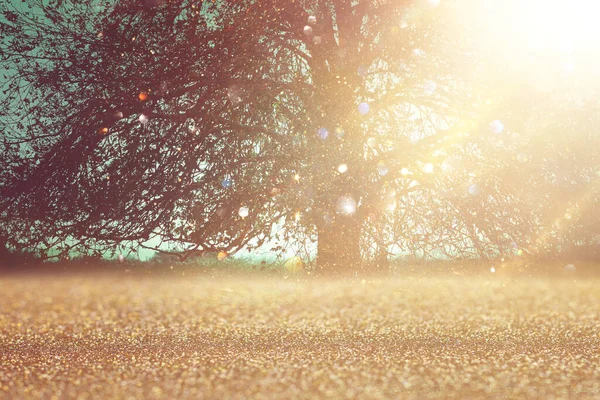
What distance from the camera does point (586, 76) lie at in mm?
9633

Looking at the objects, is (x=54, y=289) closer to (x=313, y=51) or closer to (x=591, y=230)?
(x=313, y=51)

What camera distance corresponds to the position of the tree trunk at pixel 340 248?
27.9 ft

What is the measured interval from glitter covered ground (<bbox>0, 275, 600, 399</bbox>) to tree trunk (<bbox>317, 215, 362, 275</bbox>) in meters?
2.07

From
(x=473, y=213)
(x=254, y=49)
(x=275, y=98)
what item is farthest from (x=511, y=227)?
(x=254, y=49)

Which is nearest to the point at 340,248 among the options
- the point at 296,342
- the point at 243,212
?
the point at 243,212

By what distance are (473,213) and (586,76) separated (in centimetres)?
299

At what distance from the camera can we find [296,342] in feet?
13.0

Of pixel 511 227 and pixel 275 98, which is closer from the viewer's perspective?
pixel 275 98

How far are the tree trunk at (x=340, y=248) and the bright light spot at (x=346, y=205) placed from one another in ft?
0.63

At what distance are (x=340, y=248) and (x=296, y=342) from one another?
5041mm

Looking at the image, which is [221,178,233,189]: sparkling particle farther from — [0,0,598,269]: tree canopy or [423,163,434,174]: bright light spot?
[423,163,434,174]: bright light spot

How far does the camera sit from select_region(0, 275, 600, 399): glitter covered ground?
115 inches

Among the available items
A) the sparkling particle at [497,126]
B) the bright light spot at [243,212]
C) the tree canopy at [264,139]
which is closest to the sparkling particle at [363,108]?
the tree canopy at [264,139]

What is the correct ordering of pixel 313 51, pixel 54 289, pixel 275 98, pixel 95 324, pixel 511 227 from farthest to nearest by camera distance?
1. pixel 313 51
2. pixel 511 227
3. pixel 275 98
4. pixel 54 289
5. pixel 95 324
